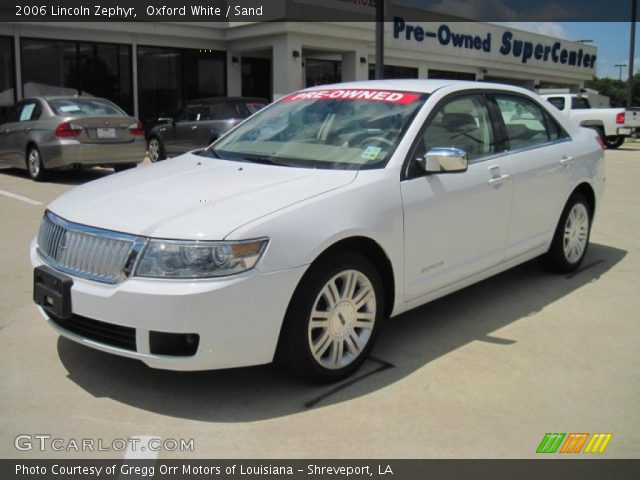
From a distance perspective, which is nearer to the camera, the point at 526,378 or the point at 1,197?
the point at 526,378

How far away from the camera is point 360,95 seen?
4531 millimetres

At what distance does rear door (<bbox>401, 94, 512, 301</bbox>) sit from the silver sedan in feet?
25.6

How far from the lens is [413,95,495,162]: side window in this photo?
4211 millimetres

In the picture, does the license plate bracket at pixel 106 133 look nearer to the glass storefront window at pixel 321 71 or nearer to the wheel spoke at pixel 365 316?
the wheel spoke at pixel 365 316

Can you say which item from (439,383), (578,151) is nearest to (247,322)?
(439,383)

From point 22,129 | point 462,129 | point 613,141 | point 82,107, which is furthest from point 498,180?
point 613,141

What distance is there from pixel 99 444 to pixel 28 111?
10187 millimetres

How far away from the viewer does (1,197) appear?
31.6 ft

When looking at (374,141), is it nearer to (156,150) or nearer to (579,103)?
(156,150)

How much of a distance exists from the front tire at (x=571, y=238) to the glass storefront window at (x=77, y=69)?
50.5 ft
